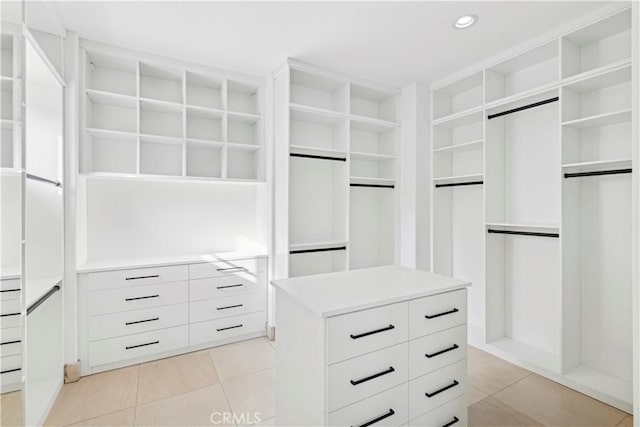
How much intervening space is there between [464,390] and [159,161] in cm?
309

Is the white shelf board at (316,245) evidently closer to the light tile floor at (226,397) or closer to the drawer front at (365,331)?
the light tile floor at (226,397)

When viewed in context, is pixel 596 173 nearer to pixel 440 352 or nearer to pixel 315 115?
pixel 440 352

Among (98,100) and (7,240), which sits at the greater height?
(98,100)

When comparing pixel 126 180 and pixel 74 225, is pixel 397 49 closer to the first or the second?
pixel 126 180

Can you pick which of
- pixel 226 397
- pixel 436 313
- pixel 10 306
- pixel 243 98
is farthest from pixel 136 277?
pixel 436 313

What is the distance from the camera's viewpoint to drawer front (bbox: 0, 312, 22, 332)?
1436 mm

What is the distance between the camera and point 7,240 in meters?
1.50

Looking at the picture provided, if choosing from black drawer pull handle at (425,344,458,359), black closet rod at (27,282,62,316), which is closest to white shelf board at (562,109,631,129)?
black drawer pull handle at (425,344,458,359)

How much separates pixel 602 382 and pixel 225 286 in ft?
9.96

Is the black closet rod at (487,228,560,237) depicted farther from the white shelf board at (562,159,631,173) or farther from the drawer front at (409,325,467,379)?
the drawer front at (409,325,467,379)

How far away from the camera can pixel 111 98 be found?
266 cm

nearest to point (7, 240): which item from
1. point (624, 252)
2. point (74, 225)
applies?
point (74, 225)

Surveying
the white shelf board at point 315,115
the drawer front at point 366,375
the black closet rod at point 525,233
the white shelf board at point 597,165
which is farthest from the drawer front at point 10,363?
the white shelf board at point 597,165

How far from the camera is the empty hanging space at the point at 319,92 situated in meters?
3.14
